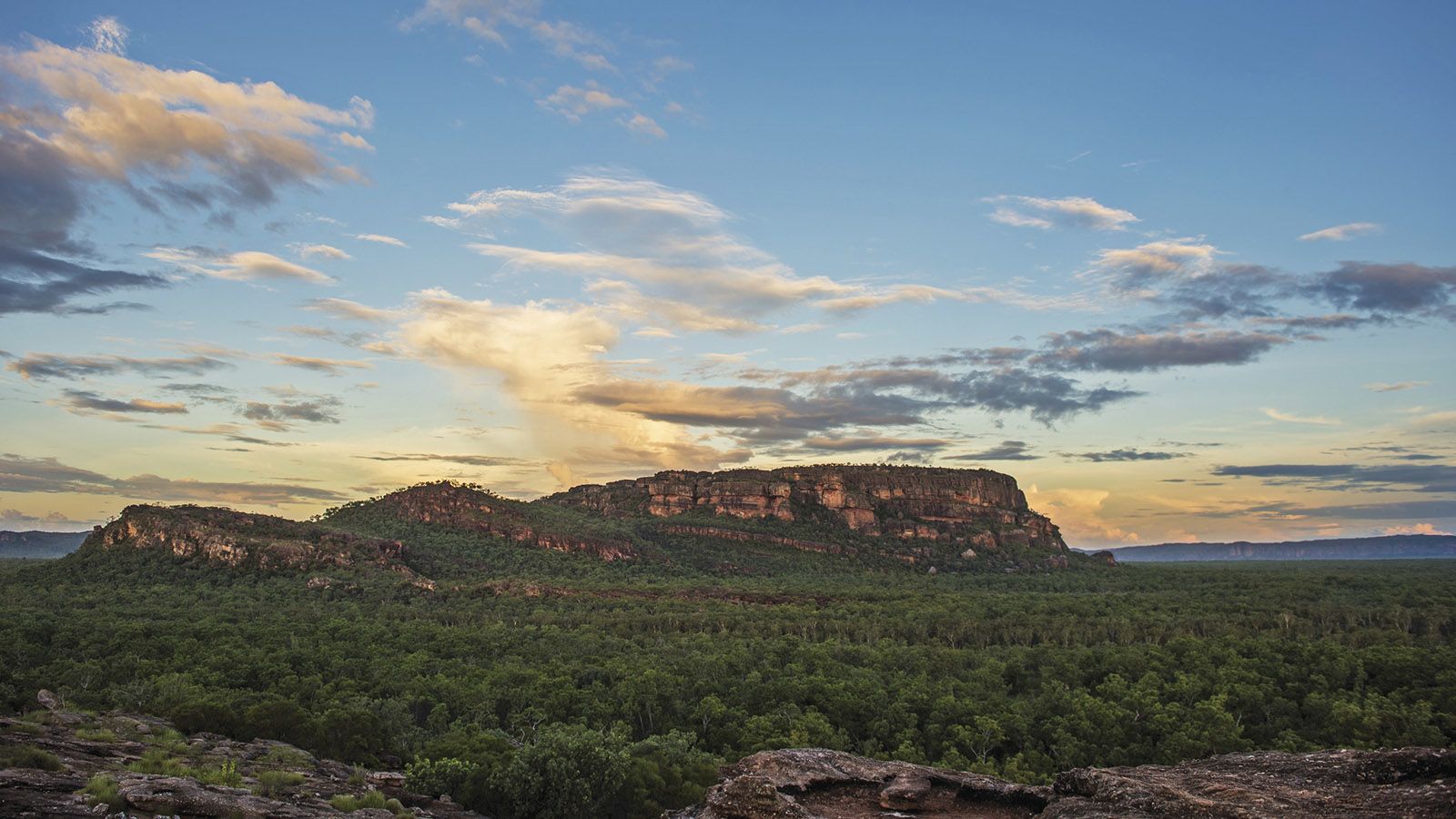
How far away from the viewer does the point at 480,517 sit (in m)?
174

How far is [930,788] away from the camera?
18.4 meters

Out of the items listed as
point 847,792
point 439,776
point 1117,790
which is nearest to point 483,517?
point 439,776

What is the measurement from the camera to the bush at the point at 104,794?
1808cm

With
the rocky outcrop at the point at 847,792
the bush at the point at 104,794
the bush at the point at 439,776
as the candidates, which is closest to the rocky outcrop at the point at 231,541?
the bush at the point at 439,776

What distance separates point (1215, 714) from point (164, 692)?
211ft

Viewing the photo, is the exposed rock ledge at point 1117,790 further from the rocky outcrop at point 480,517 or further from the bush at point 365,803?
the rocky outcrop at point 480,517

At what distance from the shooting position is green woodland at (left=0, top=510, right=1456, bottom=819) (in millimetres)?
40562

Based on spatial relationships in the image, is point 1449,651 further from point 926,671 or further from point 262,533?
point 262,533

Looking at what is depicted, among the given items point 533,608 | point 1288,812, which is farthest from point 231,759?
point 533,608

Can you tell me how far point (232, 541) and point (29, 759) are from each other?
375 ft

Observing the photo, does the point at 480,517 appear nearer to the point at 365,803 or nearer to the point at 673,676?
the point at 673,676

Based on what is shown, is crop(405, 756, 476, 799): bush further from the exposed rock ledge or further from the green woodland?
the exposed rock ledge

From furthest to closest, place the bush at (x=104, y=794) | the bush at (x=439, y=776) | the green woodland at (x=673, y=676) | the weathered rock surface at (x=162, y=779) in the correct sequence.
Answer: the green woodland at (x=673, y=676), the bush at (x=439, y=776), the weathered rock surface at (x=162, y=779), the bush at (x=104, y=794)

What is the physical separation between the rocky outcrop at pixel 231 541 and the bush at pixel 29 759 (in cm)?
A: 10830
